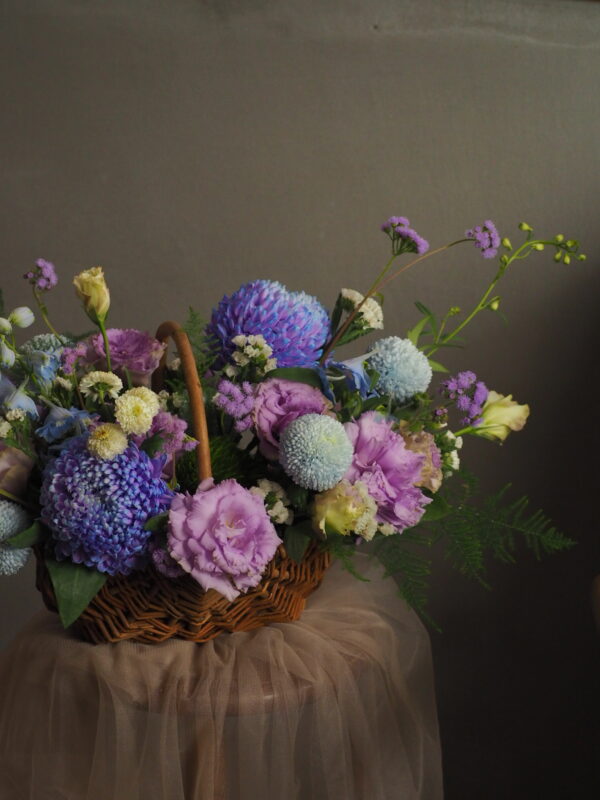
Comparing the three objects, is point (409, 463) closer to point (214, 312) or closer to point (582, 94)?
point (214, 312)

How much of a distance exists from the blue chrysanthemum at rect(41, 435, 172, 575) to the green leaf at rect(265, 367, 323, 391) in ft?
0.55

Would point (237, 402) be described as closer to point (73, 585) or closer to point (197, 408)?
point (197, 408)

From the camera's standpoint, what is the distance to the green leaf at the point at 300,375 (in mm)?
921

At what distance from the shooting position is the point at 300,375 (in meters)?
0.92

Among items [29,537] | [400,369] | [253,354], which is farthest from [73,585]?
[400,369]

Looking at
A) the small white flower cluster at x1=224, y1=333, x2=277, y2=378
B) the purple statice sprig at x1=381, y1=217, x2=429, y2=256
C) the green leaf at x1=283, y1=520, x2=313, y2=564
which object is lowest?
the green leaf at x1=283, y1=520, x2=313, y2=564

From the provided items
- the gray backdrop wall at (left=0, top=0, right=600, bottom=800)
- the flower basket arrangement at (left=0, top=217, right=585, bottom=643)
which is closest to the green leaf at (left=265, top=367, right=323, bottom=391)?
the flower basket arrangement at (left=0, top=217, right=585, bottom=643)

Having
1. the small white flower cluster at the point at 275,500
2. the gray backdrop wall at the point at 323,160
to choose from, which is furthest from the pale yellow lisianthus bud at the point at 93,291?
the gray backdrop wall at the point at 323,160

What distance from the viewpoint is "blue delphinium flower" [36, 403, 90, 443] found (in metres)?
0.86

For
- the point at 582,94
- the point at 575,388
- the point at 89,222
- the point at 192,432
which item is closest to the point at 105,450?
the point at 192,432

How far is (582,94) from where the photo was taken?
62.0 inches

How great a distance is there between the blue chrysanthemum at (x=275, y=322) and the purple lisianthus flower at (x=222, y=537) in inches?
7.2

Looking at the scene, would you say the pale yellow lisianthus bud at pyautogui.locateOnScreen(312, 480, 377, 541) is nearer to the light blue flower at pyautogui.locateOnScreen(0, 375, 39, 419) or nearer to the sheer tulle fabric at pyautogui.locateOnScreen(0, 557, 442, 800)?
the sheer tulle fabric at pyautogui.locateOnScreen(0, 557, 442, 800)

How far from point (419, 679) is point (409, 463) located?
314 mm
